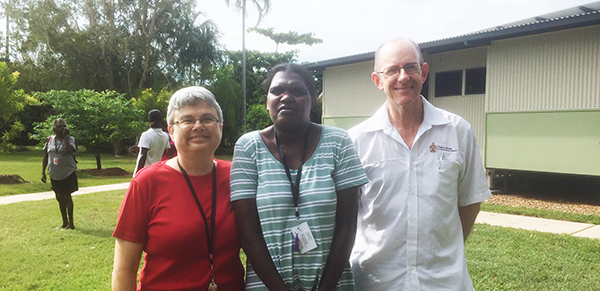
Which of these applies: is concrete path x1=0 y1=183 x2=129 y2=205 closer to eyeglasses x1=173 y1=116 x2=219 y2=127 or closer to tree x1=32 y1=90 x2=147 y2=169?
tree x1=32 y1=90 x2=147 y2=169

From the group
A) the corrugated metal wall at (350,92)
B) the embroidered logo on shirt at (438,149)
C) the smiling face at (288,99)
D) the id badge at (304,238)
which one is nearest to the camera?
the id badge at (304,238)

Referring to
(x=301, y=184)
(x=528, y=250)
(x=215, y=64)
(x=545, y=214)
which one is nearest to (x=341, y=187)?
(x=301, y=184)

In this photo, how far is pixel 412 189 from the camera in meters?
2.19

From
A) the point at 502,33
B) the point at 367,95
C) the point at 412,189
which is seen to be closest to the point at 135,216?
the point at 412,189

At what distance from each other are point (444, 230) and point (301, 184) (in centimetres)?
74

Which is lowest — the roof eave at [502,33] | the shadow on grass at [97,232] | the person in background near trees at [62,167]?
the shadow on grass at [97,232]

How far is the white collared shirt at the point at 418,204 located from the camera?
2.16 metres

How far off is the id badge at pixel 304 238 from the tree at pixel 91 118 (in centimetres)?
1760

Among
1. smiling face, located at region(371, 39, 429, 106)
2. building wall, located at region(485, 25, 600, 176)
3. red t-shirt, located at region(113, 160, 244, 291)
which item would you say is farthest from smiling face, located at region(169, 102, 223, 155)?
building wall, located at region(485, 25, 600, 176)

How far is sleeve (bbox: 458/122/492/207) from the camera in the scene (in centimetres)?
227

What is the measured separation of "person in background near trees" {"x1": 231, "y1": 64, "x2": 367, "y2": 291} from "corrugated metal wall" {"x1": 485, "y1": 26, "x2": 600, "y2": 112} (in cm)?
1065

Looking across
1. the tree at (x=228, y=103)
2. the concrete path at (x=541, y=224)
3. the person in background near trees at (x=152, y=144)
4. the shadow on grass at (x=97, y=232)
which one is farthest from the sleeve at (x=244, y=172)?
the tree at (x=228, y=103)

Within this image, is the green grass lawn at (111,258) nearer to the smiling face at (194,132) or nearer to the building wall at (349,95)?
the smiling face at (194,132)

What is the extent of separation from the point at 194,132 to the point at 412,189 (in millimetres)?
1092
